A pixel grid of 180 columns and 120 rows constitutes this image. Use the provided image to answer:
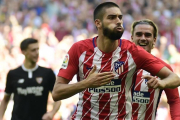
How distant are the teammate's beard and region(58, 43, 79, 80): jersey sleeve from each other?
328 mm

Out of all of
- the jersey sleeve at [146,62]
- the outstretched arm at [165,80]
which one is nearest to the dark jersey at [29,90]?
the jersey sleeve at [146,62]

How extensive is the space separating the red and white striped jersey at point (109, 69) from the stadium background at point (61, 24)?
8163mm

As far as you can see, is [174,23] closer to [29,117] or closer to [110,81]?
[29,117]

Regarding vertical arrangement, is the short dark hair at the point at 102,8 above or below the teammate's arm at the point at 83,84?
above

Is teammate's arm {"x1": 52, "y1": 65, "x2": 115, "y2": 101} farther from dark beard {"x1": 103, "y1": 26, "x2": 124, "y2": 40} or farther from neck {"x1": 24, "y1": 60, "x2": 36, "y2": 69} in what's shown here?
neck {"x1": 24, "y1": 60, "x2": 36, "y2": 69}

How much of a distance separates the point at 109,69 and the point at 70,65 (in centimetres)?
39

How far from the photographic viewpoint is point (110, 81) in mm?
4727

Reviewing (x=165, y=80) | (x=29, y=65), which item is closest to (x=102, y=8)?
(x=165, y=80)

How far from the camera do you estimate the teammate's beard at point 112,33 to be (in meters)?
4.94

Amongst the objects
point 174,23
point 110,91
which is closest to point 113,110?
point 110,91

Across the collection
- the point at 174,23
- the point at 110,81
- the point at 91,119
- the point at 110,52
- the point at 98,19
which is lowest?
the point at 91,119

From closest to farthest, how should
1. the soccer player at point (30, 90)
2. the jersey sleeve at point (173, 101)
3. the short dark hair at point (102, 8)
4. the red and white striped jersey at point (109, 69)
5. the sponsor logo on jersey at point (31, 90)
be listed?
the red and white striped jersey at point (109, 69) < the short dark hair at point (102, 8) < the jersey sleeve at point (173, 101) < the soccer player at point (30, 90) < the sponsor logo on jersey at point (31, 90)

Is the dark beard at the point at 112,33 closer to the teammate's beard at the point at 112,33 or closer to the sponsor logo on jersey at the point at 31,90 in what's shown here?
the teammate's beard at the point at 112,33

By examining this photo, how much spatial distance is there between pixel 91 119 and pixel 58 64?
7.83 meters
